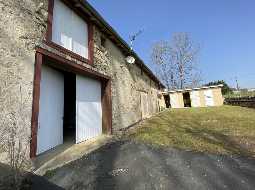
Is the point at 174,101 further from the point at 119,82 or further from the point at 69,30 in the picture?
the point at 69,30

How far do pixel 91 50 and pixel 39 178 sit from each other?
16.8ft

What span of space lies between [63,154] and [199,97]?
2435 cm

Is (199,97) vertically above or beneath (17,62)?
above

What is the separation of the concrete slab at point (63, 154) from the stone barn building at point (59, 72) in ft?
0.76

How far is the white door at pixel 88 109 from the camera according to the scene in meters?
7.68

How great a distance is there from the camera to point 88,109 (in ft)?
27.0

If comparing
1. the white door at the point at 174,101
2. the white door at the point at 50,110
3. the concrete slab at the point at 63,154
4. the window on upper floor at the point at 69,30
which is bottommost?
the concrete slab at the point at 63,154

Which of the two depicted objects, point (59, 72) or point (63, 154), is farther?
point (59, 72)

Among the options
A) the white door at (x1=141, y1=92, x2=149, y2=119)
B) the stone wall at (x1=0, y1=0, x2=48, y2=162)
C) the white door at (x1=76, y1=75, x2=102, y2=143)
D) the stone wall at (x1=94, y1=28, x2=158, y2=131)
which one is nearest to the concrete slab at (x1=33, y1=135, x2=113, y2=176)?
the white door at (x1=76, y1=75, x2=102, y2=143)

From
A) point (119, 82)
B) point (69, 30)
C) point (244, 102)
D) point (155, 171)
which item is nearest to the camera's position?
point (155, 171)

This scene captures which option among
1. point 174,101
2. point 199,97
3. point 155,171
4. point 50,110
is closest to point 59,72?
point 50,110

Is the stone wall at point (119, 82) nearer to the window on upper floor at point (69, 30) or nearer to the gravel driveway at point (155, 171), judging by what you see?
the window on upper floor at point (69, 30)

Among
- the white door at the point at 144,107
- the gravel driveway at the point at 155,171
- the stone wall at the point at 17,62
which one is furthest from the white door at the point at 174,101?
the stone wall at the point at 17,62

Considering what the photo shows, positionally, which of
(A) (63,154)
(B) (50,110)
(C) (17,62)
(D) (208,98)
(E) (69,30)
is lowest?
(A) (63,154)
